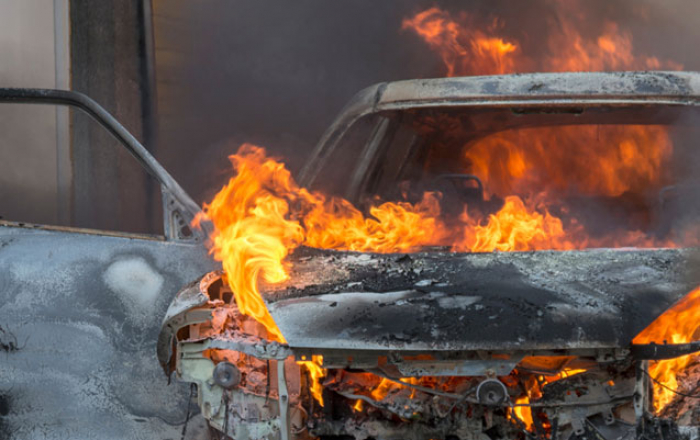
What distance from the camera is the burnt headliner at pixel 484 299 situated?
2.37 metres

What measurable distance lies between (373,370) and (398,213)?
46.3 inches

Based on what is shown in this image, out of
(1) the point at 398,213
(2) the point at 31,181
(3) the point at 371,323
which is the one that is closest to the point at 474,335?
(3) the point at 371,323

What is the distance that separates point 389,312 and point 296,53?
647 cm

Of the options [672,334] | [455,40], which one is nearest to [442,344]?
[672,334]

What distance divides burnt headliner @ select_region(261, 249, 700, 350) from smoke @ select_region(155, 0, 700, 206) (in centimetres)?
570

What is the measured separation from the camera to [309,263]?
304 cm

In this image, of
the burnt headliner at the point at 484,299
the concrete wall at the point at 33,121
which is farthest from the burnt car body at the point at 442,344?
the concrete wall at the point at 33,121

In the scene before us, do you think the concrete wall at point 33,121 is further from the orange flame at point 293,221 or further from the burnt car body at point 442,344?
the burnt car body at point 442,344

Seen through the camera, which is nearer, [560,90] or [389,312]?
[389,312]

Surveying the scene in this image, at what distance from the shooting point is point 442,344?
7.70 ft

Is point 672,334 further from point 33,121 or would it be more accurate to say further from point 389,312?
point 33,121

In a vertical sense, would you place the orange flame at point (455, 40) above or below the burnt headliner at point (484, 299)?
above

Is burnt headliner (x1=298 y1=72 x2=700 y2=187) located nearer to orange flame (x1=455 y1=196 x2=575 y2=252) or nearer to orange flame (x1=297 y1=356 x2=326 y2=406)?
orange flame (x1=455 y1=196 x2=575 y2=252)

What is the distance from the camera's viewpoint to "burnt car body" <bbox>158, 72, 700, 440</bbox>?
2.40m
